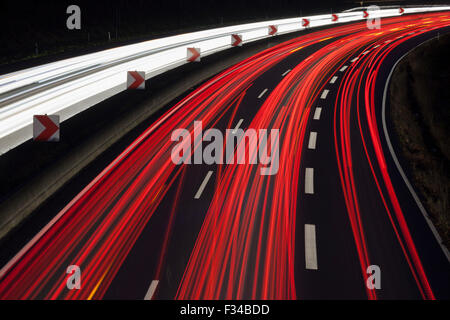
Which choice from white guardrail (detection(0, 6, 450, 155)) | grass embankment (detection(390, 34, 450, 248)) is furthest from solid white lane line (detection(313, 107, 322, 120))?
white guardrail (detection(0, 6, 450, 155))

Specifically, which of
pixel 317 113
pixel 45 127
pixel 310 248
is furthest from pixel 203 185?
pixel 317 113

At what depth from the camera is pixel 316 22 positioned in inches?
1563

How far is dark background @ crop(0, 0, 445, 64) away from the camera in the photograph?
1250 inches

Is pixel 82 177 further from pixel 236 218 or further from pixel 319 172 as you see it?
pixel 319 172

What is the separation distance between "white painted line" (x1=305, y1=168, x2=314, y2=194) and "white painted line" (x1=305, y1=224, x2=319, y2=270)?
1868 millimetres

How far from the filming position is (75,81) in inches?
717

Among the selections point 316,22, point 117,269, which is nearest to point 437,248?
point 117,269

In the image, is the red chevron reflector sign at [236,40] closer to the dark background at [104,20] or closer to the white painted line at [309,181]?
the dark background at [104,20]

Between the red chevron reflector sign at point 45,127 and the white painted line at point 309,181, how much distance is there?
7783mm

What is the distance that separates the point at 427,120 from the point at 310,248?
15362 mm

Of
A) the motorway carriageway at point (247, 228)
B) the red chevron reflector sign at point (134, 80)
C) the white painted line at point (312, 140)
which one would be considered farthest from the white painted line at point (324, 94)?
the red chevron reflector sign at point (134, 80)

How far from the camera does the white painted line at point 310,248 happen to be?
8227mm

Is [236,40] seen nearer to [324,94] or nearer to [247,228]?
[324,94]

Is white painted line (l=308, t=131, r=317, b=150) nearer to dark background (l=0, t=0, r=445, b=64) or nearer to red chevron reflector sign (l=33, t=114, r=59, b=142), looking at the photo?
red chevron reflector sign (l=33, t=114, r=59, b=142)
